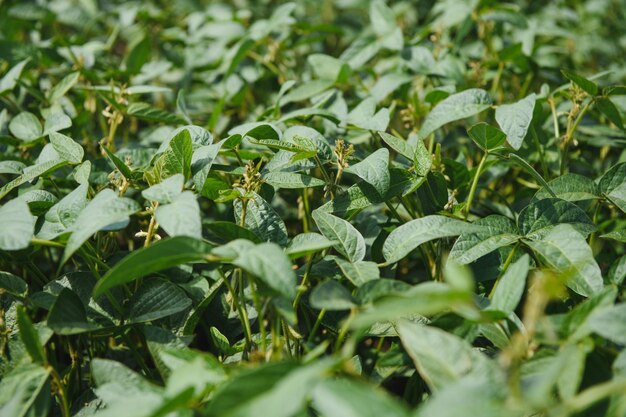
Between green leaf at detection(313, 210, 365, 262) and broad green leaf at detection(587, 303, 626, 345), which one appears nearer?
broad green leaf at detection(587, 303, 626, 345)

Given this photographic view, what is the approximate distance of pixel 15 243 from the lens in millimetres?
761

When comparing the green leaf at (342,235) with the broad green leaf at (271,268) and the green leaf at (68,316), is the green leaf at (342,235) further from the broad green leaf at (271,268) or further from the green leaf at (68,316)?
the green leaf at (68,316)

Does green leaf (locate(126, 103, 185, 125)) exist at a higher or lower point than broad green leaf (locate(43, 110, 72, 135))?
lower

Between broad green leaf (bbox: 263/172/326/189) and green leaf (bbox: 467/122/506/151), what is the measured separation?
0.28m

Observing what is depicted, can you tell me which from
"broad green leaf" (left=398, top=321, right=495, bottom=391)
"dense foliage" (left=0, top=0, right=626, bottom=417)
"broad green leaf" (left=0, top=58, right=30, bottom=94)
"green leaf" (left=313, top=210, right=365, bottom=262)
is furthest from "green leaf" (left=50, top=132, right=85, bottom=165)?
"broad green leaf" (left=398, top=321, right=495, bottom=391)

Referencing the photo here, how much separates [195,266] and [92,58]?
79 cm

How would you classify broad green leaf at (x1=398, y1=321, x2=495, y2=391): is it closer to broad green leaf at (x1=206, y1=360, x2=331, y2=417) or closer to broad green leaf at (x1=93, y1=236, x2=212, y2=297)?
broad green leaf at (x1=206, y1=360, x2=331, y2=417)

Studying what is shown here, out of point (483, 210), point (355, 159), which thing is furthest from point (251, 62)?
point (483, 210)

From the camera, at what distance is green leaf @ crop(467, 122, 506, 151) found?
981 millimetres

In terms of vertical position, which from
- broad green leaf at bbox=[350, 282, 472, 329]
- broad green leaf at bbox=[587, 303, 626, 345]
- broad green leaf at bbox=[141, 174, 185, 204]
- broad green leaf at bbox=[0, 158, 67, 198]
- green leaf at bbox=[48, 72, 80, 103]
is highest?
green leaf at bbox=[48, 72, 80, 103]

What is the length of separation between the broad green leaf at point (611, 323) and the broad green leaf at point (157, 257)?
0.47 meters

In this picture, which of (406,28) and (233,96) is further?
(406,28)

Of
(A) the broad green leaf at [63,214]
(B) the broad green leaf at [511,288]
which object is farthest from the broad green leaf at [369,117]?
(A) the broad green leaf at [63,214]

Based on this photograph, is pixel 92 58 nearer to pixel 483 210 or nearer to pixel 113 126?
pixel 113 126
